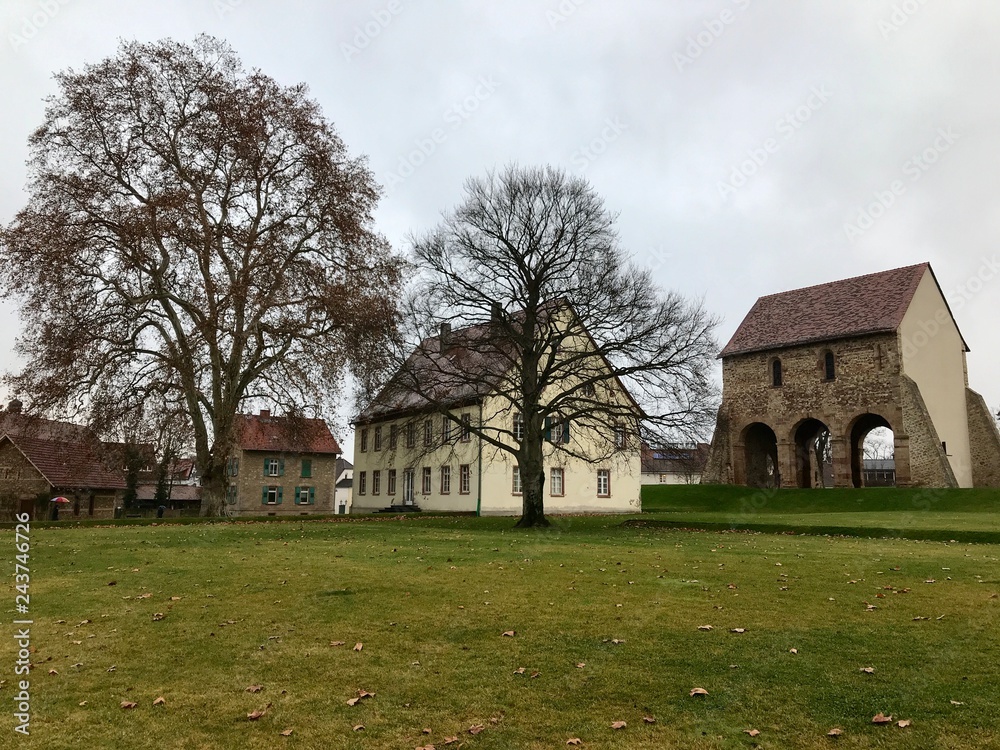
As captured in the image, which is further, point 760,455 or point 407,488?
point 760,455

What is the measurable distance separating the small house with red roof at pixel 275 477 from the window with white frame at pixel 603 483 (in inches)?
943

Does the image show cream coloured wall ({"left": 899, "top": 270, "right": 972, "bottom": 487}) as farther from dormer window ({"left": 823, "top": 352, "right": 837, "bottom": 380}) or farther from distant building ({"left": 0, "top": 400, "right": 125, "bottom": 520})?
distant building ({"left": 0, "top": 400, "right": 125, "bottom": 520})

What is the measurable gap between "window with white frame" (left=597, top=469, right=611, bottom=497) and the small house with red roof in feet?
78.6

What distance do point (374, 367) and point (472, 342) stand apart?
4305 millimetres

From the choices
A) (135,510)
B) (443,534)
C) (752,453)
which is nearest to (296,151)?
(443,534)

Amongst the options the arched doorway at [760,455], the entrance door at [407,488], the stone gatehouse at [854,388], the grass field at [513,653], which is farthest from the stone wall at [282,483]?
the grass field at [513,653]

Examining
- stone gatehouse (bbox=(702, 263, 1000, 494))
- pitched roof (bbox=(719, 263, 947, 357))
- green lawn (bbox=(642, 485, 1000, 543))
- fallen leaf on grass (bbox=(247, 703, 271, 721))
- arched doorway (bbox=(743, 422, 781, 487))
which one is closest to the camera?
fallen leaf on grass (bbox=(247, 703, 271, 721))

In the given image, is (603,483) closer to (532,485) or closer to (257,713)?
(532,485)

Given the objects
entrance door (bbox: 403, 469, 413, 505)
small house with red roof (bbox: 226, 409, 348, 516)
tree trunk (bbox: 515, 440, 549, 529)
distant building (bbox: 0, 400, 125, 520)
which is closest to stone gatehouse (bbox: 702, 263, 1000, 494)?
entrance door (bbox: 403, 469, 413, 505)

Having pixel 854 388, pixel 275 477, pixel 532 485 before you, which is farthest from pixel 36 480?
pixel 854 388

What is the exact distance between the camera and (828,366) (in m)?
43.1

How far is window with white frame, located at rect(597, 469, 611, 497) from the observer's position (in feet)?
147

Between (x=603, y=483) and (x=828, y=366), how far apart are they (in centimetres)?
1461

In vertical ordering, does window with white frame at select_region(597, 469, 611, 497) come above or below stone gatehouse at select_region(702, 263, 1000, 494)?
below
